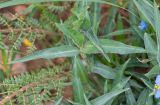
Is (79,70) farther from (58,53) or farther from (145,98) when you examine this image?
(145,98)

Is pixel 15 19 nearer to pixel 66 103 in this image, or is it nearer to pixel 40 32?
pixel 40 32

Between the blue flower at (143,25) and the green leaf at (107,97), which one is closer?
the green leaf at (107,97)

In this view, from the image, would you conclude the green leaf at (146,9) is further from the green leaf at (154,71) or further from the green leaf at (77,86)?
the green leaf at (77,86)

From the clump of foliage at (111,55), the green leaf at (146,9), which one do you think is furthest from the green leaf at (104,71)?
the green leaf at (146,9)

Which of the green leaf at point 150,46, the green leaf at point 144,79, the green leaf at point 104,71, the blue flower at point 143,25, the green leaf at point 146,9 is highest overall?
the green leaf at point 146,9

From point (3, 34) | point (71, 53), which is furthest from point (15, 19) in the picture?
point (71, 53)

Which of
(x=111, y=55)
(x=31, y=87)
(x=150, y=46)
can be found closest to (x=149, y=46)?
(x=150, y=46)
